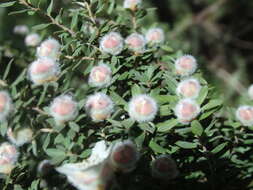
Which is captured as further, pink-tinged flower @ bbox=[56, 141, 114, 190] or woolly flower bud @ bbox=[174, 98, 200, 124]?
woolly flower bud @ bbox=[174, 98, 200, 124]

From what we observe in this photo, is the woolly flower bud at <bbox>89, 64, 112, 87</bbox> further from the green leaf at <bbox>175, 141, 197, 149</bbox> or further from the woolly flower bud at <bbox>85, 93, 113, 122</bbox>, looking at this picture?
the green leaf at <bbox>175, 141, 197, 149</bbox>

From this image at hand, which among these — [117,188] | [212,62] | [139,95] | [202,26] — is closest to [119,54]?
[139,95]

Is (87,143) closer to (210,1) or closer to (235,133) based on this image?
(235,133)

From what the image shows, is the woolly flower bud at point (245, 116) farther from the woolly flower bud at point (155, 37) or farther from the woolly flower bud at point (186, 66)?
the woolly flower bud at point (155, 37)

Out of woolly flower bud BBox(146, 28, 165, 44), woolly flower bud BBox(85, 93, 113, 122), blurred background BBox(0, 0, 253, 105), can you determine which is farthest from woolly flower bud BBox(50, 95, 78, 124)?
blurred background BBox(0, 0, 253, 105)

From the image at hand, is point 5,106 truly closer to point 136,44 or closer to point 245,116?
point 136,44

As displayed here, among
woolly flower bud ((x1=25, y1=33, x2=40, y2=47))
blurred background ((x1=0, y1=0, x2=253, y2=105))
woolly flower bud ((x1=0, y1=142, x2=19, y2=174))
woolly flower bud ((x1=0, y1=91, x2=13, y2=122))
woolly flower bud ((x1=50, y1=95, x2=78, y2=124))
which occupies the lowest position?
blurred background ((x1=0, y1=0, x2=253, y2=105))

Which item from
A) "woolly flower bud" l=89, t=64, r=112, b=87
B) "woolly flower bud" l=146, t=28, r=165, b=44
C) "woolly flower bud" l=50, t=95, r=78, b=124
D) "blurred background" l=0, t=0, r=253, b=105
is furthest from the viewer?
"blurred background" l=0, t=0, r=253, b=105
